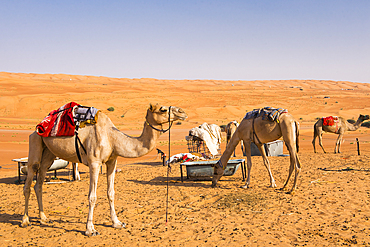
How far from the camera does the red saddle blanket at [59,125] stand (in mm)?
6551

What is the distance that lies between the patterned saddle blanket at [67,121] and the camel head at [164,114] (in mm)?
1419

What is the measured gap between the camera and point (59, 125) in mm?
6668

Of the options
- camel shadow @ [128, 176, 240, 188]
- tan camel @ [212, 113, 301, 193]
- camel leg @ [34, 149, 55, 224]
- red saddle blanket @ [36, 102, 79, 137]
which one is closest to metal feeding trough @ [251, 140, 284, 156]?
camel shadow @ [128, 176, 240, 188]

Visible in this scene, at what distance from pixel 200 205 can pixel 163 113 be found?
3706mm

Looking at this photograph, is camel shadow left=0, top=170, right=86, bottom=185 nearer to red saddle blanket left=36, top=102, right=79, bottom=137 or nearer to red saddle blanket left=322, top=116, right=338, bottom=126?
red saddle blanket left=36, top=102, right=79, bottom=137

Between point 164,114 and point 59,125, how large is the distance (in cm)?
256

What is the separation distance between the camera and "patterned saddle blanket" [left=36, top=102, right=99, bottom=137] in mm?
6574

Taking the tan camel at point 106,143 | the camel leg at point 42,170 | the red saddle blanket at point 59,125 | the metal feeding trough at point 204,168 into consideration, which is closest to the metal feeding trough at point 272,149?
the metal feeding trough at point 204,168

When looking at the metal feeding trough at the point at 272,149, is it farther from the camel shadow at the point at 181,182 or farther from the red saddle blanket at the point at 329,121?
the camel shadow at the point at 181,182

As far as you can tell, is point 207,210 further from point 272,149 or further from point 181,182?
point 272,149

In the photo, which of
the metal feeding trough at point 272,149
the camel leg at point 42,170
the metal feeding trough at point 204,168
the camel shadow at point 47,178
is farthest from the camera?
the metal feeding trough at point 272,149

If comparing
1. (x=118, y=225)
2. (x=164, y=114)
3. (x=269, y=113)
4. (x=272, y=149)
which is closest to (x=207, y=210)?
(x=118, y=225)

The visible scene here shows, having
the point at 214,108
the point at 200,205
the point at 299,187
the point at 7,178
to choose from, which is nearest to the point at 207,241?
the point at 200,205

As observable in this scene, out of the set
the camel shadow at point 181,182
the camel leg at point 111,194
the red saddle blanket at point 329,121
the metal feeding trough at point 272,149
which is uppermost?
the red saddle blanket at point 329,121
